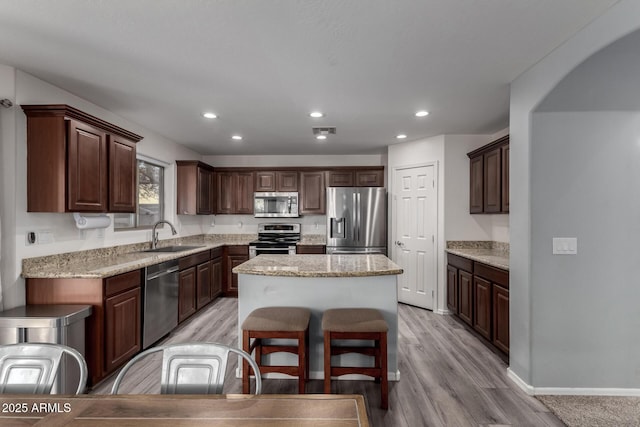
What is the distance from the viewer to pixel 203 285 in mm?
4594

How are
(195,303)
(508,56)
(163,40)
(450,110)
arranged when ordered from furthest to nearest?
(195,303)
(450,110)
(508,56)
(163,40)

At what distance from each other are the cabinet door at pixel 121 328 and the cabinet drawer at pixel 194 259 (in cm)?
93

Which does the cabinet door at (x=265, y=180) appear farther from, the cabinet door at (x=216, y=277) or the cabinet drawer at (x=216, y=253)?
the cabinet door at (x=216, y=277)

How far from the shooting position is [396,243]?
511 cm

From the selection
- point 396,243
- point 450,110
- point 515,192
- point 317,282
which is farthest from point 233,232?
point 515,192

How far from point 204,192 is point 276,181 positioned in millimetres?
1217

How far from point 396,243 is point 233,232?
299cm

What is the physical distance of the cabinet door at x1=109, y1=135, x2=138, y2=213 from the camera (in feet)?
10.1

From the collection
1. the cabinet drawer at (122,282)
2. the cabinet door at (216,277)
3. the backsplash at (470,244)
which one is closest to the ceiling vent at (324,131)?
the backsplash at (470,244)

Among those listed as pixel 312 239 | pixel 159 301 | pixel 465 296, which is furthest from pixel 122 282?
pixel 465 296

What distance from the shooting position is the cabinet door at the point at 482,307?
3.28 metres

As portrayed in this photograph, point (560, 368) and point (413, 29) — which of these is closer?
point (413, 29)

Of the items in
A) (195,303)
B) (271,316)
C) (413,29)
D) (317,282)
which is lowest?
(195,303)

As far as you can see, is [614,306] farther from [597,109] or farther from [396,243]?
[396,243]
